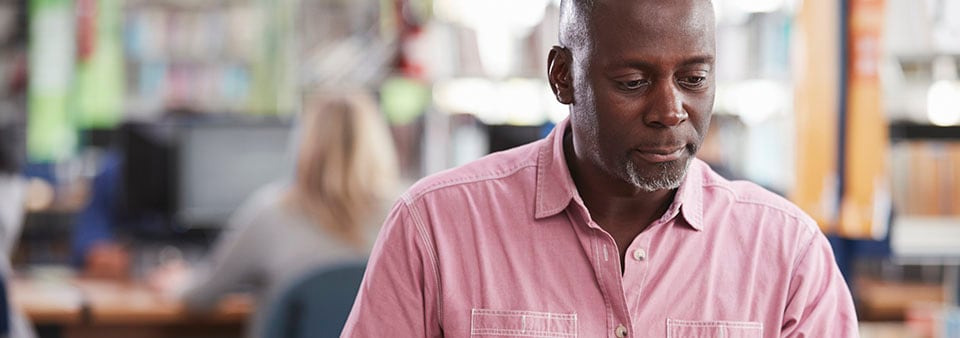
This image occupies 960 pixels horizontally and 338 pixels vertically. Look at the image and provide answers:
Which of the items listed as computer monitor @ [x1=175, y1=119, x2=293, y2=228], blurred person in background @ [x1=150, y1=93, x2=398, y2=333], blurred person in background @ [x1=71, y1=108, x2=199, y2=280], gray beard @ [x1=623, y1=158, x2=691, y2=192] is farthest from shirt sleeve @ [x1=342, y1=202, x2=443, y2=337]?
blurred person in background @ [x1=71, y1=108, x2=199, y2=280]

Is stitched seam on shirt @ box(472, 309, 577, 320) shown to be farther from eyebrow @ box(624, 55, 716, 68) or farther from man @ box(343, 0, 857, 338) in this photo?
eyebrow @ box(624, 55, 716, 68)

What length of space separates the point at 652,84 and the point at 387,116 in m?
4.20

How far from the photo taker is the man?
4.12 ft

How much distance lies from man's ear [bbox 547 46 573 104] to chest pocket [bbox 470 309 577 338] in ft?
0.78

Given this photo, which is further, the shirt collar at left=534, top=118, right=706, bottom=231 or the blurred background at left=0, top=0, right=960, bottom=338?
the blurred background at left=0, top=0, right=960, bottom=338

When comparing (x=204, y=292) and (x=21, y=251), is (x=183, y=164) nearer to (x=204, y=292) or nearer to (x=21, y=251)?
(x=204, y=292)

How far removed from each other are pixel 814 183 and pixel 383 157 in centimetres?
148

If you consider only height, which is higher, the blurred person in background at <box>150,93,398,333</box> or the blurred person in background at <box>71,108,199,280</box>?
the blurred person in background at <box>150,93,398,333</box>

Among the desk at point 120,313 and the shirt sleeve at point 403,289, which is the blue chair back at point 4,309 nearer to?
the desk at point 120,313

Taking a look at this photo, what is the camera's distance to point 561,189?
1.34 meters

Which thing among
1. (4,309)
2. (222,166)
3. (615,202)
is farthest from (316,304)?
(222,166)

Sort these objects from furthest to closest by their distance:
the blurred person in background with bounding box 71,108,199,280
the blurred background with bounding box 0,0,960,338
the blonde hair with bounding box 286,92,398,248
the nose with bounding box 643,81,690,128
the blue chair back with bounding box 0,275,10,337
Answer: the blurred person in background with bounding box 71,108,199,280
the blurred background with bounding box 0,0,960,338
the blonde hair with bounding box 286,92,398,248
the blue chair back with bounding box 0,275,10,337
the nose with bounding box 643,81,690,128

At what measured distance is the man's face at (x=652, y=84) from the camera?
1.22 meters

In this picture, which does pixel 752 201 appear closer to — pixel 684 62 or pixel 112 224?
pixel 684 62
